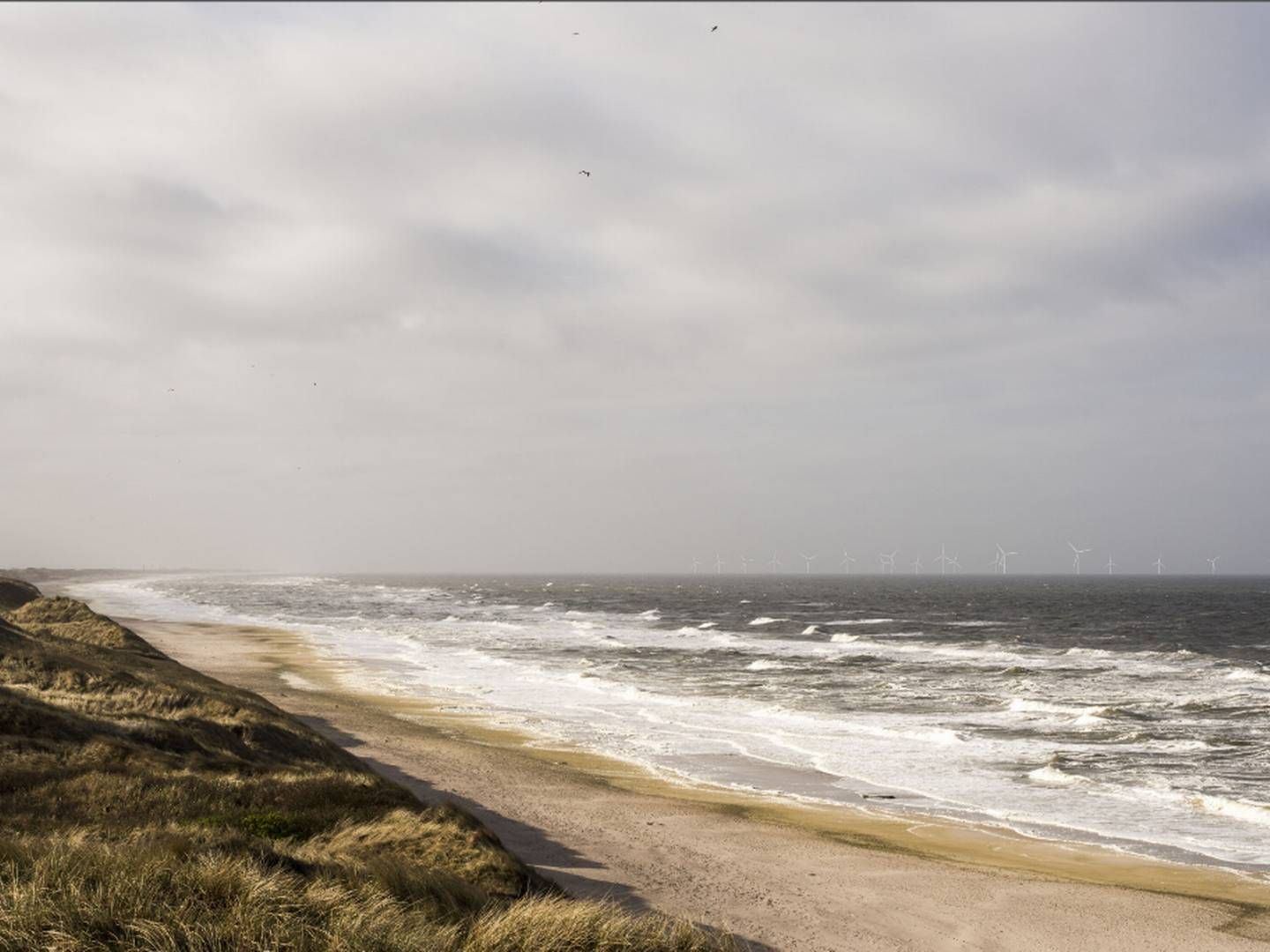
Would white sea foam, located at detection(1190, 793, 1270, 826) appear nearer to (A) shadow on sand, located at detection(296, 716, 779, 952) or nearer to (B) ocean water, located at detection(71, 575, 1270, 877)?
(B) ocean water, located at detection(71, 575, 1270, 877)

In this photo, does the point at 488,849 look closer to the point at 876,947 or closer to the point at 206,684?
the point at 876,947

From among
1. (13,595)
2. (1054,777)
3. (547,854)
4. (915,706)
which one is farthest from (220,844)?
(13,595)

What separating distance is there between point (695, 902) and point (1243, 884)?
10.3 m

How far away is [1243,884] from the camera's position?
16.8 m

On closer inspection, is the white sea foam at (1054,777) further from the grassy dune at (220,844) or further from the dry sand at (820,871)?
the grassy dune at (220,844)

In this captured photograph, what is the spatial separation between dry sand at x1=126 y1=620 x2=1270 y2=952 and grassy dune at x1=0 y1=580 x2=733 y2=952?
108 inches

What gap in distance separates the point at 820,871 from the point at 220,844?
1044cm

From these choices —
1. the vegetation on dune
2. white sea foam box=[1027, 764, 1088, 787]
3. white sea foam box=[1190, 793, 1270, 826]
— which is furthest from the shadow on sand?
the vegetation on dune

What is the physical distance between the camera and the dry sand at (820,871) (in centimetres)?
1379

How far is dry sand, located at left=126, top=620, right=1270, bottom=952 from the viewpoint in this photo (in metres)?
13.8

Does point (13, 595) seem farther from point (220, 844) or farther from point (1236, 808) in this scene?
point (1236, 808)

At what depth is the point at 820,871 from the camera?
16266 mm

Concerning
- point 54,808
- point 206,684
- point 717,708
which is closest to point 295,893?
point 54,808

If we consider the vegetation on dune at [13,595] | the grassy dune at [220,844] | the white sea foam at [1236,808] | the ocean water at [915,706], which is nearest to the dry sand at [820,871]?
the ocean water at [915,706]
